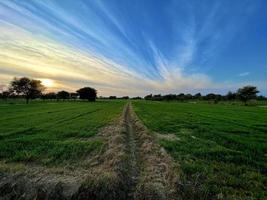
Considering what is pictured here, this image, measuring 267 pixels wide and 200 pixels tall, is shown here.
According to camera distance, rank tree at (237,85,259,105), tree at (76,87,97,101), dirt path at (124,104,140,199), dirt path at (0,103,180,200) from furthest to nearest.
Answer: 1. tree at (76,87,97,101)
2. tree at (237,85,259,105)
3. dirt path at (124,104,140,199)
4. dirt path at (0,103,180,200)

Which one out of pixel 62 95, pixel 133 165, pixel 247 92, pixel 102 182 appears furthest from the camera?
pixel 62 95

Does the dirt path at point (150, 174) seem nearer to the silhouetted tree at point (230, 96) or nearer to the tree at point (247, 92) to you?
the tree at point (247, 92)

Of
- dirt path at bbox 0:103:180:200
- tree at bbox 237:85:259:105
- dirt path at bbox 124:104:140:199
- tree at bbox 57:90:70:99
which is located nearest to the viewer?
dirt path at bbox 0:103:180:200

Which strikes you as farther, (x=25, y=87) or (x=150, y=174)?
(x=25, y=87)

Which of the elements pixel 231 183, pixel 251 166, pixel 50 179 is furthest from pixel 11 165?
pixel 251 166

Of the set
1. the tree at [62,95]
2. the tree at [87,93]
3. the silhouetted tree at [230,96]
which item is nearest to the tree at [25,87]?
the tree at [87,93]

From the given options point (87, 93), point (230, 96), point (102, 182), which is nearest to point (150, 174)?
point (102, 182)

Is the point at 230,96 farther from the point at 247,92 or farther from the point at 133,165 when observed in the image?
the point at 133,165

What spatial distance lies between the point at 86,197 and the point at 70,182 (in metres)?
0.83

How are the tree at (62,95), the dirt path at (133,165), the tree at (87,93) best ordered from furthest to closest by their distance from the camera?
the tree at (62,95)
the tree at (87,93)
the dirt path at (133,165)

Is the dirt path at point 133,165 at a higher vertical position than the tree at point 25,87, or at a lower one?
lower

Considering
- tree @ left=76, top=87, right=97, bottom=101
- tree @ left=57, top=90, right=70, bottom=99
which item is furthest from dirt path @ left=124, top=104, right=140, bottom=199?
tree @ left=57, top=90, right=70, bottom=99

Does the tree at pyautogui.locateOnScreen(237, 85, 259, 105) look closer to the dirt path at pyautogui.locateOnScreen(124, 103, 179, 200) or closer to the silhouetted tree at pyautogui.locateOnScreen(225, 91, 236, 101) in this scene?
the silhouetted tree at pyautogui.locateOnScreen(225, 91, 236, 101)

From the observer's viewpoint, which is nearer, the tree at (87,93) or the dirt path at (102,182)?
the dirt path at (102,182)
